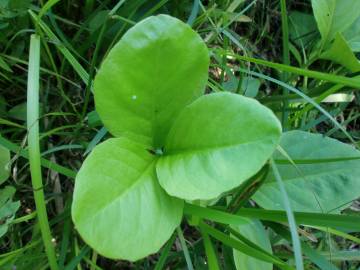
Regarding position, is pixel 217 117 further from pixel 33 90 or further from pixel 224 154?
pixel 33 90

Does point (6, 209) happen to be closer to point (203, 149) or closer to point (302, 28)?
point (203, 149)

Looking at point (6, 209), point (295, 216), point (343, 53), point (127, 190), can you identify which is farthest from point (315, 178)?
point (6, 209)

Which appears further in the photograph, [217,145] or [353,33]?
[353,33]

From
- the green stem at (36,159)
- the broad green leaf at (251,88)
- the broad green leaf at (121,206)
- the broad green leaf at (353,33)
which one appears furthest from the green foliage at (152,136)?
the broad green leaf at (353,33)

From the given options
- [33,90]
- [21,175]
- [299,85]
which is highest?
[33,90]

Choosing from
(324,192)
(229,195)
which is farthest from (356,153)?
(229,195)

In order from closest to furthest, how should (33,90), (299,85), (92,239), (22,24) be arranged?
1. (92,239)
2. (33,90)
3. (22,24)
4. (299,85)
